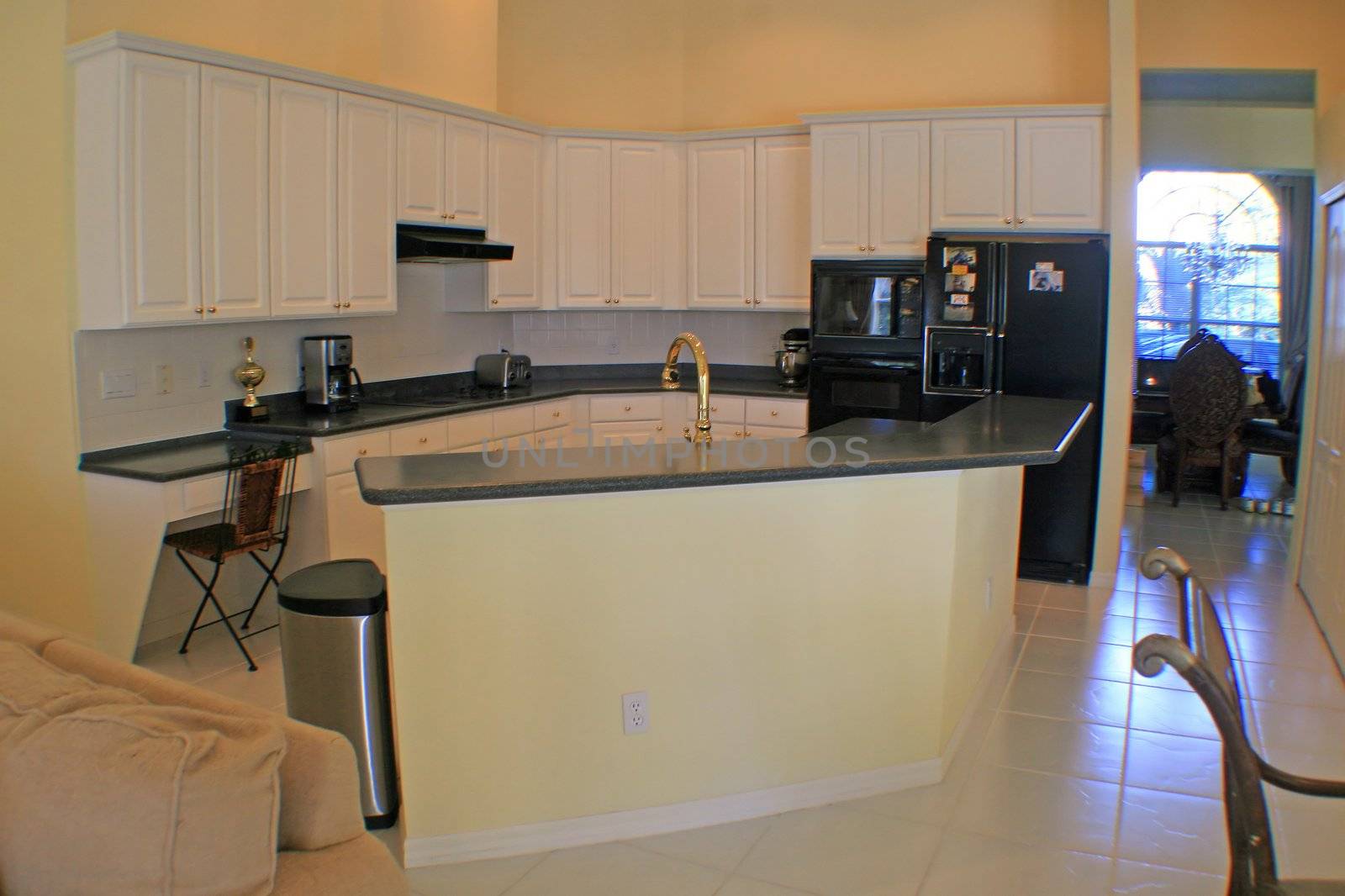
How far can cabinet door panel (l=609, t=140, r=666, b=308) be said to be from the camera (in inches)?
253

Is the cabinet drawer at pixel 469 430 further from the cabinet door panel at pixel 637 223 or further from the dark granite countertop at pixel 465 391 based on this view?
the cabinet door panel at pixel 637 223

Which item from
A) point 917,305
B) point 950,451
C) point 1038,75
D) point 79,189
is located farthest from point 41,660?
point 1038,75

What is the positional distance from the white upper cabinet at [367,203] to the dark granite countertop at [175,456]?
760 mm

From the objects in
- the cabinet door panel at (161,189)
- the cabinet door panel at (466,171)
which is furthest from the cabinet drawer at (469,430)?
the cabinet door panel at (161,189)

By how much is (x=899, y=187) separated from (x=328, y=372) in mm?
3081

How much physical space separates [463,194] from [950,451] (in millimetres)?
3401

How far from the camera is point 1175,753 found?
11.6 feet

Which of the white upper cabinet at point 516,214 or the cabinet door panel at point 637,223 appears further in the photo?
the cabinet door panel at point 637,223

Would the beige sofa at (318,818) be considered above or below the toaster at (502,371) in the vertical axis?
below

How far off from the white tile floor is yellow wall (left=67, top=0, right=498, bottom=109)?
247 cm

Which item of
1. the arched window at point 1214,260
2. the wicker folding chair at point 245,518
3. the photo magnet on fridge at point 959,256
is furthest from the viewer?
the arched window at point 1214,260

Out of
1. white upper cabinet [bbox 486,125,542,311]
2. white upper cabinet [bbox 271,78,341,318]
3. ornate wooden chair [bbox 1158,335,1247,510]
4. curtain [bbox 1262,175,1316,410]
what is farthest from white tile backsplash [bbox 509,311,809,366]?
curtain [bbox 1262,175,1316,410]

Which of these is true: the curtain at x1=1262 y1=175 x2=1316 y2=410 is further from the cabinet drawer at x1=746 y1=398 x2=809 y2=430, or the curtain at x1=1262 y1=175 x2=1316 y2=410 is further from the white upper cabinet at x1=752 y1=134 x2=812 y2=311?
the cabinet drawer at x1=746 y1=398 x2=809 y2=430

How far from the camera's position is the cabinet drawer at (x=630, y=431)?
6293 millimetres
